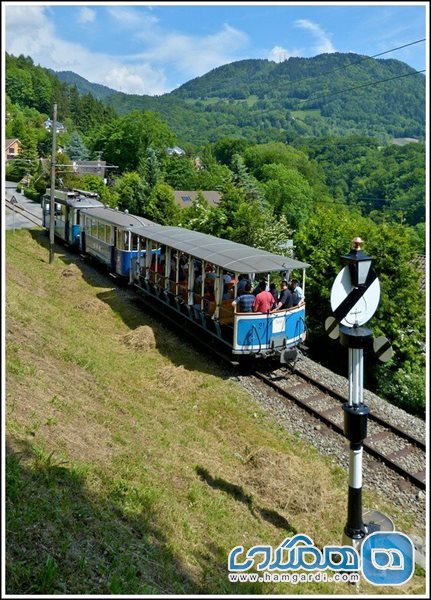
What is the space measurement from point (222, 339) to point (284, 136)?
17882 centimetres

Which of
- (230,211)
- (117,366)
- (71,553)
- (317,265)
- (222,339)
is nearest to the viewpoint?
(71,553)

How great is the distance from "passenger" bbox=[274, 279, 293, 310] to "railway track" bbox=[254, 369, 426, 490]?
5.45 feet

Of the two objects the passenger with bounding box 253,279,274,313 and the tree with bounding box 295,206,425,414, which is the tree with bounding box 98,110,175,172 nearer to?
the tree with bounding box 295,206,425,414

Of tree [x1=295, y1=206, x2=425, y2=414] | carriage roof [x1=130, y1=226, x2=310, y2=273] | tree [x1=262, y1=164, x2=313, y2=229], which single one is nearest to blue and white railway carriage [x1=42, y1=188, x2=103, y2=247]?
carriage roof [x1=130, y1=226, x2=310, y2=273]

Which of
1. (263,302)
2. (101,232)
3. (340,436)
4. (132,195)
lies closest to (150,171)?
(132,195)

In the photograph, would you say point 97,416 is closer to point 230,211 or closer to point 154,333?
point 154,333

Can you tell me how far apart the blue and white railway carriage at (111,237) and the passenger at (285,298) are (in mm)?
8470

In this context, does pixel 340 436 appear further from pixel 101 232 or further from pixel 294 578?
pixel 101 232

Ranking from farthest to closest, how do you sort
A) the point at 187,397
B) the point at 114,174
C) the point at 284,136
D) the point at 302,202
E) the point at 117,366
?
the point at 284,136
the point at 114,174
the point at 302,202
the point at 117,366
the point at 187,397

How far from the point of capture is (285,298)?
45.8 feet

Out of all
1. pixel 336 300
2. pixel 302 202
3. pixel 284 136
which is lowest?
pixel 336 300

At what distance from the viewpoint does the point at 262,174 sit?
271 ft

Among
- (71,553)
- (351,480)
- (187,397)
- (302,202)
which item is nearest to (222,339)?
(187,397)

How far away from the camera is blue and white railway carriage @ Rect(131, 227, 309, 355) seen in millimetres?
13258
